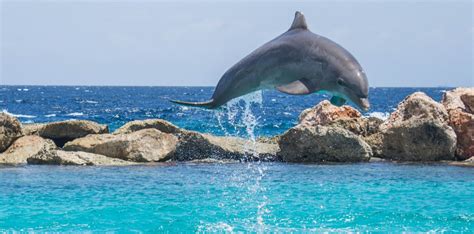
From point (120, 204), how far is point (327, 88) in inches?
329

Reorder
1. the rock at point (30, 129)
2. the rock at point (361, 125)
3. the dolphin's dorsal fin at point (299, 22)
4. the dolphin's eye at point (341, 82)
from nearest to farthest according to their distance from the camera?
the dolphin's eye at point (341, 82), the dolphin's dorsal fin at point (299, 22), the rock at point (30, 129), the rock at point (361, 125)

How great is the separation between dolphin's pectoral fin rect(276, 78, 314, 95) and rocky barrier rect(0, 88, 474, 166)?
12.4 m

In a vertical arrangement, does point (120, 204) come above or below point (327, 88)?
below

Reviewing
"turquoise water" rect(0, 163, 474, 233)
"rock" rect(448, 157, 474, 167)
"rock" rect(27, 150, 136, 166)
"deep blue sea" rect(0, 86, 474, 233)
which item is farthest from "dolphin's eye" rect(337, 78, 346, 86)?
"rock" rect(448, 157, 474, 167)

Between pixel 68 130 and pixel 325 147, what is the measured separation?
7.18m

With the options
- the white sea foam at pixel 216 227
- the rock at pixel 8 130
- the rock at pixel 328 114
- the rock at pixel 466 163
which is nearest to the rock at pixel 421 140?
the rock at pixel 466 163

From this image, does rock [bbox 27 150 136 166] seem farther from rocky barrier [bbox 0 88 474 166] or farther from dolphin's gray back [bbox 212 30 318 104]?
dolphin's gray back [bbox 212 30 318 104]

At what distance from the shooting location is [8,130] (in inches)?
734

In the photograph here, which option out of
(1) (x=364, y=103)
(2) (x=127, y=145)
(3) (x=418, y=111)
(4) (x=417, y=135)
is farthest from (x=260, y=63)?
(3) (x=418, y=111)

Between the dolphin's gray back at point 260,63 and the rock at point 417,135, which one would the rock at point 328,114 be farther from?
the dolphin's gray back at point 260,63

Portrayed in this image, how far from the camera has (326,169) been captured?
17438 mm

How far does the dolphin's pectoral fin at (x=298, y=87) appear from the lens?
5.54m

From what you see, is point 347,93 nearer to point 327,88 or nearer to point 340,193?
point 327,88

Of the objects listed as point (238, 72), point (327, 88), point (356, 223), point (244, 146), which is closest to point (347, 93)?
point (327, 88)
